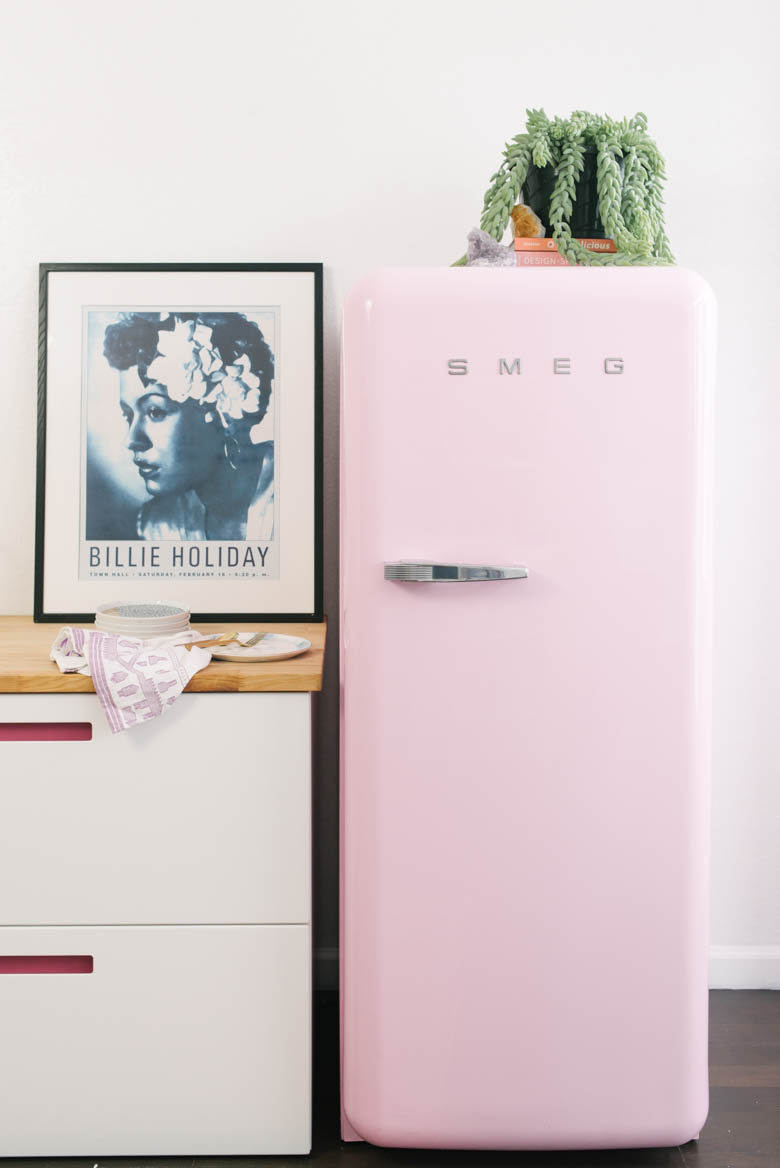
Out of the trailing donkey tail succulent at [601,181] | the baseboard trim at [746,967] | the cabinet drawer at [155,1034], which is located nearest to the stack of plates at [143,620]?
the cabinet drawer at [155,1034]

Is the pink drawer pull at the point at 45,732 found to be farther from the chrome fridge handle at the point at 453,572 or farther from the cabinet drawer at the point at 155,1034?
the chrome fridge handle at the point at 453,572

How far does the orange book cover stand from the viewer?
1.36m

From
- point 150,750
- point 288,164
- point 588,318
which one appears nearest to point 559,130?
point 588,318

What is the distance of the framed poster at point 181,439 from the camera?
1691 millimetres

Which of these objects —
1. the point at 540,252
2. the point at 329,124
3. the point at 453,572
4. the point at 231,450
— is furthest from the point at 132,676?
the point at 329,124

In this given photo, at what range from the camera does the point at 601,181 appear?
135 centimetres

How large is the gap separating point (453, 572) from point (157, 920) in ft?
2.29

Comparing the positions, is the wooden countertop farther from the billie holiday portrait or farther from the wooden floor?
the wooden floor

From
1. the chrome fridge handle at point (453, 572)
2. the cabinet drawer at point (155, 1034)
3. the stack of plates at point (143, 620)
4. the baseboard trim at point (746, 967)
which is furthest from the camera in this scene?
the baseboard trim at point (746, 967)

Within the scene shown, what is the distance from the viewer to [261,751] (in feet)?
4.06

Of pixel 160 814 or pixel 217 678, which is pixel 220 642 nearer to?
pixel 217 678

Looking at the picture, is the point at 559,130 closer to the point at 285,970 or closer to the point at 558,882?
the point at 558,882

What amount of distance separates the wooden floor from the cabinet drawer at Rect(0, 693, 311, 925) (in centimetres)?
41

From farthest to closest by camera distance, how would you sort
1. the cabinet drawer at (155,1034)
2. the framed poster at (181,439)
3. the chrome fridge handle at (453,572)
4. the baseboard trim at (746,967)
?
the baseboard trim at (746,967) → the framed poster at (181,439) → the cabinet drawer at (155,1034) → the chrome fridge handle at (453,572)
